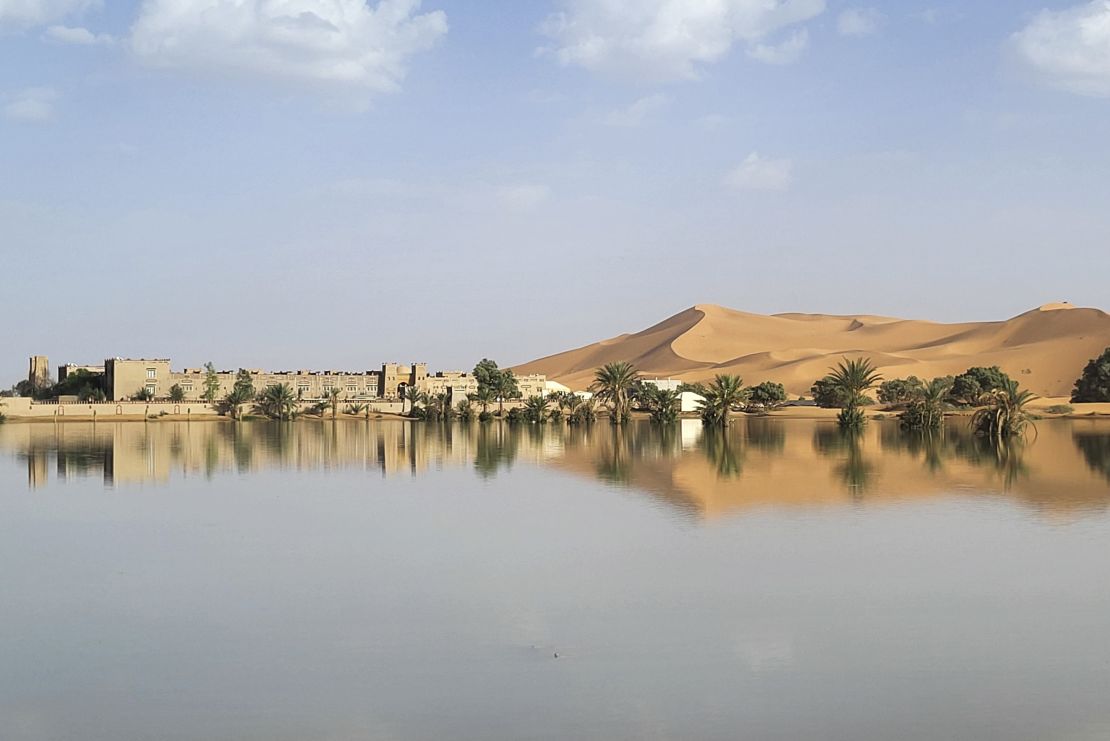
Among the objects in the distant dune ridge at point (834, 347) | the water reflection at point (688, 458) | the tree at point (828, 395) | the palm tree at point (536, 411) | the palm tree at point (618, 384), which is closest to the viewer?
the water reflection at point (688, 458)

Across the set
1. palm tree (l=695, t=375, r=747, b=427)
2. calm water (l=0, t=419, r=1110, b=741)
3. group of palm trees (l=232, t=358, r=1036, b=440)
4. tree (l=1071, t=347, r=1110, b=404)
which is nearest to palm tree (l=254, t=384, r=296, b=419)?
group of palm trees (l=232, t=358, r=1036, b=440)

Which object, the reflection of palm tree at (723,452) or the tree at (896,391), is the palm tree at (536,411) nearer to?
the reflection of palm tree at (723,452)

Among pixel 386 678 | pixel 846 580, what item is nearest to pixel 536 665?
pixel 386 678

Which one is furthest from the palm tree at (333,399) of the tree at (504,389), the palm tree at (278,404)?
the tree at (504,389)

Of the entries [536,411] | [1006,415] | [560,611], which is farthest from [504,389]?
[560,611]

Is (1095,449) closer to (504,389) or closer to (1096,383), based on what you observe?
(1096,383)
